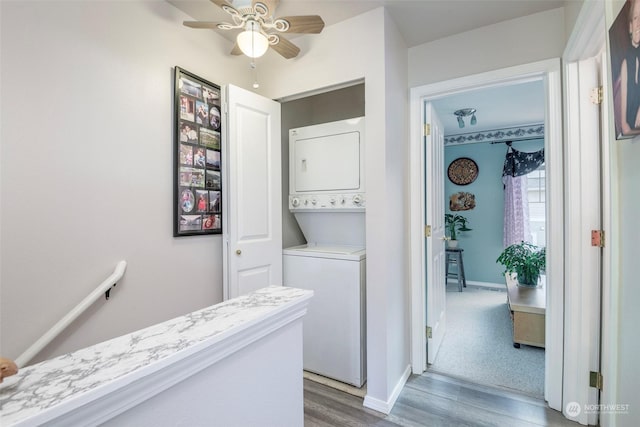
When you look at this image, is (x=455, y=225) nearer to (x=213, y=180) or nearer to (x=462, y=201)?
(x=462, y=201)

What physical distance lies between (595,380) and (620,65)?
174cm

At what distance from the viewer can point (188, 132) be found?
6.37 feet

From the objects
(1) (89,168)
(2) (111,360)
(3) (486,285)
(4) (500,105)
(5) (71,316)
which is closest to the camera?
(2) (111,360)

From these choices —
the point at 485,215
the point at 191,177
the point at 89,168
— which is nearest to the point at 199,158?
the point at 191,177

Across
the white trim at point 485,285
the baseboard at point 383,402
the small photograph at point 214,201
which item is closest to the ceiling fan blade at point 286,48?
the small photograph at point 214,201

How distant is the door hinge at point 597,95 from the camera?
165 cm

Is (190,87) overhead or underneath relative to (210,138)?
overhead

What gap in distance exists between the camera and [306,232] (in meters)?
2.77

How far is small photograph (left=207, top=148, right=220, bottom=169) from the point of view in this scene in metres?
2.08

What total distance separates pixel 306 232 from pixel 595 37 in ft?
7.35

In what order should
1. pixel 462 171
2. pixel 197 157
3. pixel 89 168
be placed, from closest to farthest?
pixel 89 168
pixel 197 157
pixel 462 171

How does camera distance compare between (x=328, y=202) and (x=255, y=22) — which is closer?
(x=255, y=22)

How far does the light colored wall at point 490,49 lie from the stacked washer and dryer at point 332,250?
0.69 m

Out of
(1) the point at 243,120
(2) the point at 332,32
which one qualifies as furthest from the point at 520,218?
(1) the point at 243,120
